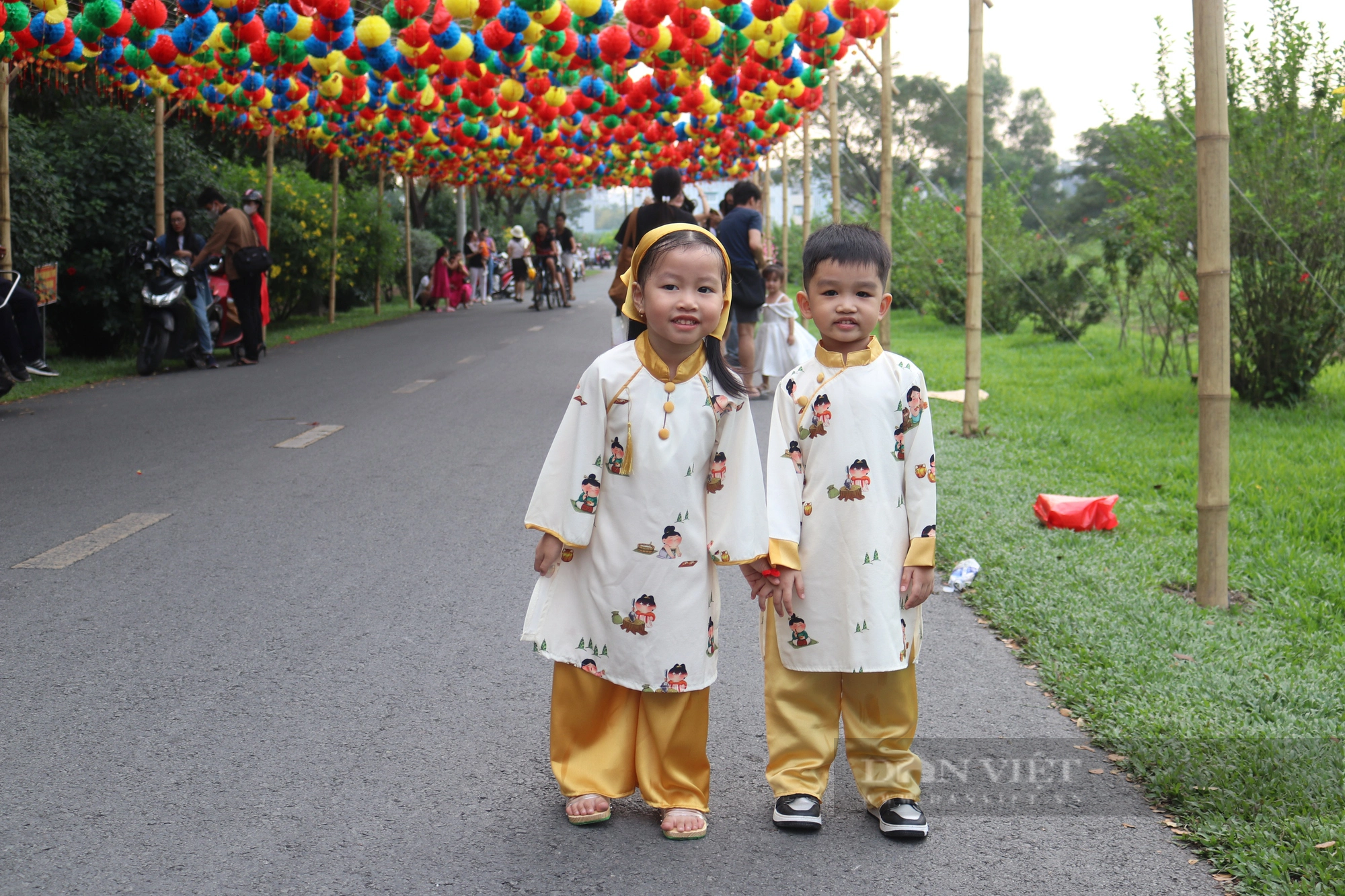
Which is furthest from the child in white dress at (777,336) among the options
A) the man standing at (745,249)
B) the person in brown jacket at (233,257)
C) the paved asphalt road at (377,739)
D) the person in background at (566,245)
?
the person in background at (566,245)

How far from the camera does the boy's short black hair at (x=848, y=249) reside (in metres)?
→ 2.88

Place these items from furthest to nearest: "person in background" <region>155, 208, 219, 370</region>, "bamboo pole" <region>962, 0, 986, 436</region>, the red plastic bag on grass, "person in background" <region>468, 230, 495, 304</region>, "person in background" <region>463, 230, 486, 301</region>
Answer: "person in background" <region>468, 230, 495, 304</region>
"person in background" <region>463, 230, 486, 301</region>
"person in background" <region>155, 208, 219, 370</region>
"bamboo pole" <region>962, 0, 986, 436</region>
the red plastic bag on grass

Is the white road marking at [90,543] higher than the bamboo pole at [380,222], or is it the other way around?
the bamboo pole at [380,222]

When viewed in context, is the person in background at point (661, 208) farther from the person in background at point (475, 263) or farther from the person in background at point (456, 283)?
the person in background at point (475, 263)

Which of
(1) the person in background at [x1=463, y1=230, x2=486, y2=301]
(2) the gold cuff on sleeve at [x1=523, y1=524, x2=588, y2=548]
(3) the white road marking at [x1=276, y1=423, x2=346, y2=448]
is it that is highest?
(1) the person in background at [x1=463, y1=230, x2=486, y2=301]

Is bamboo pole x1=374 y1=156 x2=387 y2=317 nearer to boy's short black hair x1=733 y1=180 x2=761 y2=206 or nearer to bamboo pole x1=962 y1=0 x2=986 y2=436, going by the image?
boy's short black hair x1=733 y1=180 x2=761 y2=206

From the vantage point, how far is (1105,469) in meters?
7.45

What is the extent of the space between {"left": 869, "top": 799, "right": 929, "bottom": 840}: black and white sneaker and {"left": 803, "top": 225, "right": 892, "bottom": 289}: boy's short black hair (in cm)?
127

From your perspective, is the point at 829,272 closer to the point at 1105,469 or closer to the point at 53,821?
the point at 53,821

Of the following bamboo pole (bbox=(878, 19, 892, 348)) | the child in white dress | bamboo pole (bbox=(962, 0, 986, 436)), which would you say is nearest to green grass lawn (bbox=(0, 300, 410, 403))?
Result: the child in white dress

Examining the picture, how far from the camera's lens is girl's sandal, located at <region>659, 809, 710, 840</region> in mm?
2857

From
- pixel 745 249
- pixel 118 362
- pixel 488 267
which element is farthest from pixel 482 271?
pixel 745 249

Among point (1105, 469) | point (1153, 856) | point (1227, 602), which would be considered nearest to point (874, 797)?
point (1153, 856)

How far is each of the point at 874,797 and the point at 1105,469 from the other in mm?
5044
